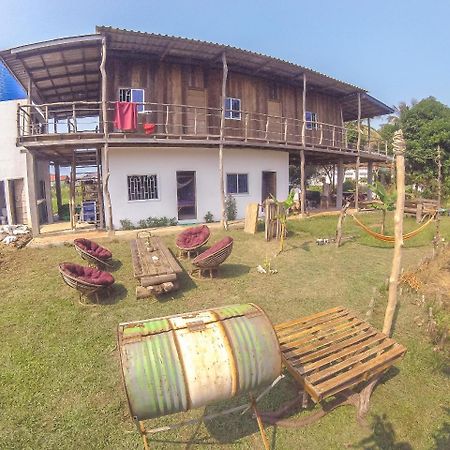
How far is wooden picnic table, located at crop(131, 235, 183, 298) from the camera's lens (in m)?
7.32

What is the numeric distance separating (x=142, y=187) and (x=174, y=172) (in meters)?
1.67

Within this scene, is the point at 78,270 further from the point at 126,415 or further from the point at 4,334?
the point at 126,415

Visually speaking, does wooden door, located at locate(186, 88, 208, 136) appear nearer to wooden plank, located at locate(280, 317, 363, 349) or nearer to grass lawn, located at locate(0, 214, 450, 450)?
grass lawn, located at locate(0, 214, 450, 450)

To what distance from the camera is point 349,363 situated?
15.2 feet

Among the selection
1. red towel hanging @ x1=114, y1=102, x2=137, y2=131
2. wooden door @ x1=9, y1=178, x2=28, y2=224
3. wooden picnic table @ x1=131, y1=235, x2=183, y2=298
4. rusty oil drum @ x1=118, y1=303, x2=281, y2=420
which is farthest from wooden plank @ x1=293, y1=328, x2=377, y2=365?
wooden door @ x1=9, y1=178, x2=28, y2=224

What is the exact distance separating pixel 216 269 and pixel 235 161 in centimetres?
874

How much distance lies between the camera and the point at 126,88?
14.7 metres

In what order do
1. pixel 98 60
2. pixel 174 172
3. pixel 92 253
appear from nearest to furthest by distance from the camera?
pixel 92 253 → pixel 98 60 → pixel 174 172

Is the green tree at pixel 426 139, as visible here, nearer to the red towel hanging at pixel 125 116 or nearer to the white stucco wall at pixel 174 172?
the white stucco wall at pixel 174 172

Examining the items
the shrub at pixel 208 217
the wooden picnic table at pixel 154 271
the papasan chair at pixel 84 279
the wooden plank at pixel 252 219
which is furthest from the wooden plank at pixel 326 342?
the shrub at pixel 208 217

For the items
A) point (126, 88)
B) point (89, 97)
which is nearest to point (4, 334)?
point (126, 88)

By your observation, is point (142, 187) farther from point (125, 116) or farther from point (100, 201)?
point (125, 116)

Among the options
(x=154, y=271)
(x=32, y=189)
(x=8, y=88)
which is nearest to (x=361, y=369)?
(x=154, y=271)

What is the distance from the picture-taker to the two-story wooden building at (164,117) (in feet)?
42.8
